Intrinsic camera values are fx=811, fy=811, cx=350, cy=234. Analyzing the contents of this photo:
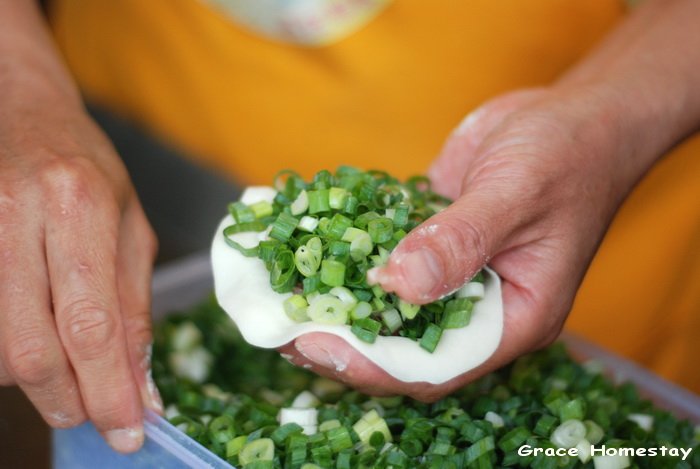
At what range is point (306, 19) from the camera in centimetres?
136

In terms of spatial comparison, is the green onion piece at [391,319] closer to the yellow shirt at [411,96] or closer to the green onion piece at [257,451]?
the green onion piece at [257,451]

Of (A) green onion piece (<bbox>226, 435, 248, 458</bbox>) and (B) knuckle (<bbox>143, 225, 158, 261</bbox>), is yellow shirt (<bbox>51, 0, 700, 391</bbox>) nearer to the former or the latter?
(B) knuckle (<bbox>143, 225, 158, 261</bbox>)

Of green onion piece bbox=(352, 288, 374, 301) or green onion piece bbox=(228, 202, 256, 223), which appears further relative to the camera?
green onion piece bbox=(228, 202, 256, 223)

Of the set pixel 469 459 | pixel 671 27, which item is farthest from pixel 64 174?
pixel 671 27

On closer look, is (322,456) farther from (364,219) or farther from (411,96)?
(411,96)

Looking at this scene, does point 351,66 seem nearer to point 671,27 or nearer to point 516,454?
point 671,27

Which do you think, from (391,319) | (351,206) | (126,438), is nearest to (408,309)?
(391,319)

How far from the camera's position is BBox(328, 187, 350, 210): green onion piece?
922 mm

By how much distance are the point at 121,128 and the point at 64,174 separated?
0.93m

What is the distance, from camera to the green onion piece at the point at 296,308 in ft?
2.81

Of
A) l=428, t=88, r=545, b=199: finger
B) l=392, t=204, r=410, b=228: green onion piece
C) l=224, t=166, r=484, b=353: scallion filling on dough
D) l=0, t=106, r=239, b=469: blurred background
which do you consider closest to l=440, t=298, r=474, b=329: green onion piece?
l=224, t=166, r=484, b=353: scallion filling on dough

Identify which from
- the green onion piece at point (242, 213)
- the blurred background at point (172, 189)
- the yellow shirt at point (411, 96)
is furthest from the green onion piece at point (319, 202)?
the blurred background at point (172, 189)

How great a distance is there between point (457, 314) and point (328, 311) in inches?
5.5

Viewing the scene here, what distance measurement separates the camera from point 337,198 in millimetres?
923
